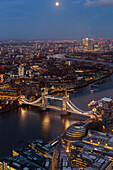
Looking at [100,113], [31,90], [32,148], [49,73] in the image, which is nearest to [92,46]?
[49,73]

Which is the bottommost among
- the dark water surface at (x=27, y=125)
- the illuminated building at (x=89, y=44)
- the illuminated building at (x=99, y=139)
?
the dark water surface at (x=27, y=125)

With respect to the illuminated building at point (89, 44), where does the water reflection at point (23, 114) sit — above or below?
below

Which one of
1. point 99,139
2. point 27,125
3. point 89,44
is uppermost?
point 89,44

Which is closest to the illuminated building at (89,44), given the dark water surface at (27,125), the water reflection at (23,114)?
the dark water surface at (27,125)

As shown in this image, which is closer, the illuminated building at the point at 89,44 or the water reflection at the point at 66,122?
the water reflection at the point at 66,122

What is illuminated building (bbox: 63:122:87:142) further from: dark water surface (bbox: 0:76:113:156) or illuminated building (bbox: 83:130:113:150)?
dark water surface (bbox: 0:76:113:156)

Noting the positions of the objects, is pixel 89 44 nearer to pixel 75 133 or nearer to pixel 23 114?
pixel 23 114

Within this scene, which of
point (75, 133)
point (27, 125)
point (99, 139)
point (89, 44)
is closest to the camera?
point (99, 139)

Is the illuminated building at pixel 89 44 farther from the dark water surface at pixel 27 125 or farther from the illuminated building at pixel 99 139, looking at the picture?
the illuminated building at pixel 99 139

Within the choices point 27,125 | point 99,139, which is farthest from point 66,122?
point 99,139
